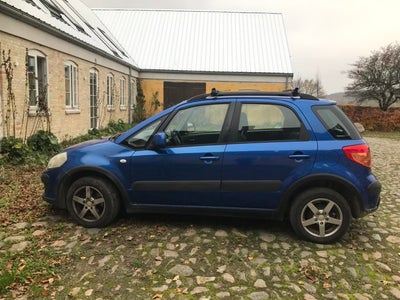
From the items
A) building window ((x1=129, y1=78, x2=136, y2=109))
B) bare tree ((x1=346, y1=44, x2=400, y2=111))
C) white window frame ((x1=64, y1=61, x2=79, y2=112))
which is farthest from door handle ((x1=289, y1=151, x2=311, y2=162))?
bare tree ((x1=346, y1=44, x2=400, y2=111))

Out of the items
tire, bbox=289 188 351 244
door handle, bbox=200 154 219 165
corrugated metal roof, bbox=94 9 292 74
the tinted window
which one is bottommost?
tire, bbox=289 188 351 244

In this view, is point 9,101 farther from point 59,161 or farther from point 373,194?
point 373,194

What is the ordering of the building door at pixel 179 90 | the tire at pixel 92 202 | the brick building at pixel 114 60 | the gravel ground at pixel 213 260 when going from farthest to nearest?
the building door at pixel 179 90, the brick building at pixel 114 60, the tire at pixel 92 202, the gravel ground at pixel 213 260

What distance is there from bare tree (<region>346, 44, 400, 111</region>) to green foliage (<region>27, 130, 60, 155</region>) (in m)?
27.3

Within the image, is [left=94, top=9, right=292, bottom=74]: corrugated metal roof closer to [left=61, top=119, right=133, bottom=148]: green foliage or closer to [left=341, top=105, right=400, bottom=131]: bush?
[left=341, top=105, right=400, bottom=131]: bush

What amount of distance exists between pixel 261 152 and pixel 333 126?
948 mm

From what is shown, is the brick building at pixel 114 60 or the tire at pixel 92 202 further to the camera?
the brick building at pixel 114 60

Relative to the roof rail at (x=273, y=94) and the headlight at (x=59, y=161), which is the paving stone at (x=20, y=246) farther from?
the roof rail at (x=273, y=94)

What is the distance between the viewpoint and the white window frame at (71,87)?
13.6 meters

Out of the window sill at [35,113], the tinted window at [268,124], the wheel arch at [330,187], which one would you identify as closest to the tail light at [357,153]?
the wheel arch at [330,187]

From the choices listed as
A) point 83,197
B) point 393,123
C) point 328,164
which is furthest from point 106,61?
point 393,123

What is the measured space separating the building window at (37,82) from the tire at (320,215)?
28.4ft

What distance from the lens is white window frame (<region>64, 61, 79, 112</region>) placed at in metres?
13.6

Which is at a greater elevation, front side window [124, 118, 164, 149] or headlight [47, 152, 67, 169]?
front side window [124, 118, 164, 149]
